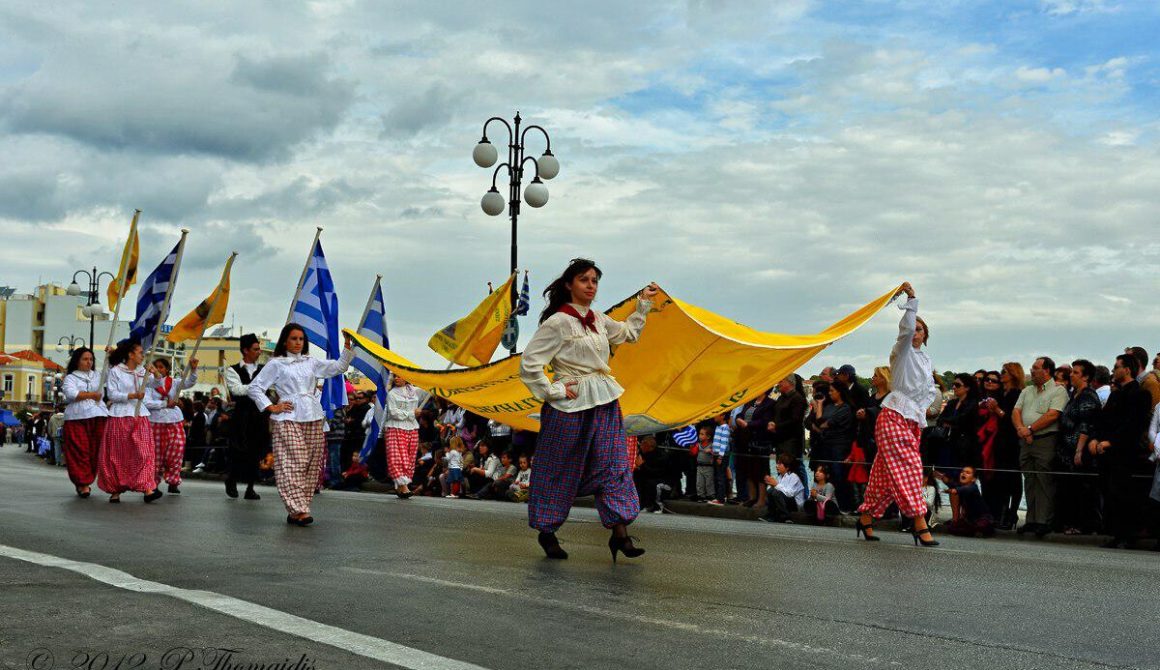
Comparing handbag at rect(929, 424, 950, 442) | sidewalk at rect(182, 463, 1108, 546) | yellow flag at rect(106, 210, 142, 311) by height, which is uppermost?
Answer: yellow flag at rect(106, 210, 142, 311)

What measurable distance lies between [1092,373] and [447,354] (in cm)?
871

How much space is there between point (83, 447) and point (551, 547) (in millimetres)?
9382

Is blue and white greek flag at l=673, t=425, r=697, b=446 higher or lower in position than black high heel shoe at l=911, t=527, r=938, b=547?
higher

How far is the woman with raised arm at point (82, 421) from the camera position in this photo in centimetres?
1695

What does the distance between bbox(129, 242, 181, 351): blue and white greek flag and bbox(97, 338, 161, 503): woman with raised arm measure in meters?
2.05

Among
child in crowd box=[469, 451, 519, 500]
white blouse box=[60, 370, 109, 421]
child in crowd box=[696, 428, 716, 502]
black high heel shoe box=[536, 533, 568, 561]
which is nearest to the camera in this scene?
black high heel shoe box=[536, 533, 568, 561]

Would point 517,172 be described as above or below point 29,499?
above

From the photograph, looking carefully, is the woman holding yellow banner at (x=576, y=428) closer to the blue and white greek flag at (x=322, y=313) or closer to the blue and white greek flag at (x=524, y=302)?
the blue and white greek flag at (x=322, y=313)

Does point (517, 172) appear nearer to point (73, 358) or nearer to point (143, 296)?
point (143, 296)

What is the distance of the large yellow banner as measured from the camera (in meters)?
13.7

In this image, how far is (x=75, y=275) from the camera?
2138 inches

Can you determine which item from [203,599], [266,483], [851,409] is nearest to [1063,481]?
[851,409]

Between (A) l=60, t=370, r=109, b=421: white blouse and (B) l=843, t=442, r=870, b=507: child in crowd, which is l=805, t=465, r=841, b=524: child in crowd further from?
(A) l=60, t=370, r=109, b=421: white blouse
